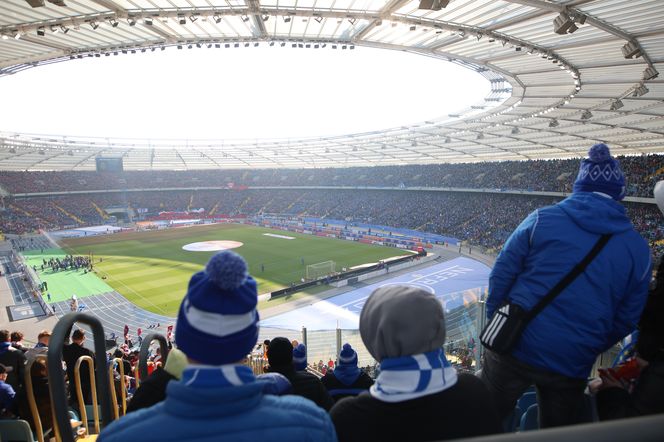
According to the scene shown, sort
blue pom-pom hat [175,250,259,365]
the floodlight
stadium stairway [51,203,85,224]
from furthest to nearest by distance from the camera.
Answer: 1. stadium stairway [51,203,85,224]
2. the floodlight
3. blue pom-pom hat [175,250,259,365]

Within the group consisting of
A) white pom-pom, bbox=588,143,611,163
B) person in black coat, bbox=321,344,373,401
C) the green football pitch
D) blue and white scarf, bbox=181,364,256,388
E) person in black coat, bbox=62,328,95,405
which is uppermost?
white pom-pom, bbox=588,143,611,163

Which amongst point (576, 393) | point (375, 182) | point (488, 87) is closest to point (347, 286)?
point (488, 87)

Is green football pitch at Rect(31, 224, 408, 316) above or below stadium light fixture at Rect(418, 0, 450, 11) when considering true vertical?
below

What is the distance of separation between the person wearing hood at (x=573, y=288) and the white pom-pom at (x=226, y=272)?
1750mm

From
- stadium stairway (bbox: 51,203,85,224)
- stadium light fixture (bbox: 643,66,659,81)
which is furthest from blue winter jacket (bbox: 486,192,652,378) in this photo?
stadium stairway (bbox: 51,203,85,224)

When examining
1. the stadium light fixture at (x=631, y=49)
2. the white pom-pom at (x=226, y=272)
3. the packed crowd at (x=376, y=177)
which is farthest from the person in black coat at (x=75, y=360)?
the packed crowd at (x=376, y=177)

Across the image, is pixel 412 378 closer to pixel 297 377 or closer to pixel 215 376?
pixel 215 376

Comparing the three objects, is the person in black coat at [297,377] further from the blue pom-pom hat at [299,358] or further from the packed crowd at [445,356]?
the blue pom-pom hat at [299,358]

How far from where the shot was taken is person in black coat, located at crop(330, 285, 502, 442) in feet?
4.60

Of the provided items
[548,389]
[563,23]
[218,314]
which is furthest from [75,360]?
[563,23]

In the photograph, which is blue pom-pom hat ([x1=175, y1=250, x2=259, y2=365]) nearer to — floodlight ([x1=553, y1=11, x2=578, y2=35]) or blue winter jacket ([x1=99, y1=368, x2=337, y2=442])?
blue winter jacket ([x1=99, y1=368, x2=337, y2=442])

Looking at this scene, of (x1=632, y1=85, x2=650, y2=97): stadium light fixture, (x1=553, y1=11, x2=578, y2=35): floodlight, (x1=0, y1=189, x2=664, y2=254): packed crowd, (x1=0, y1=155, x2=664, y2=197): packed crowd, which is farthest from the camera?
(x1=0, y1=189, x2=664, y2=254): packed crowd

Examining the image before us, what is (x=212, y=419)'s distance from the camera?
1.17 metres

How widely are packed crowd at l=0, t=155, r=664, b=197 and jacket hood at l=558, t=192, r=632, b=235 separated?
3608cm
